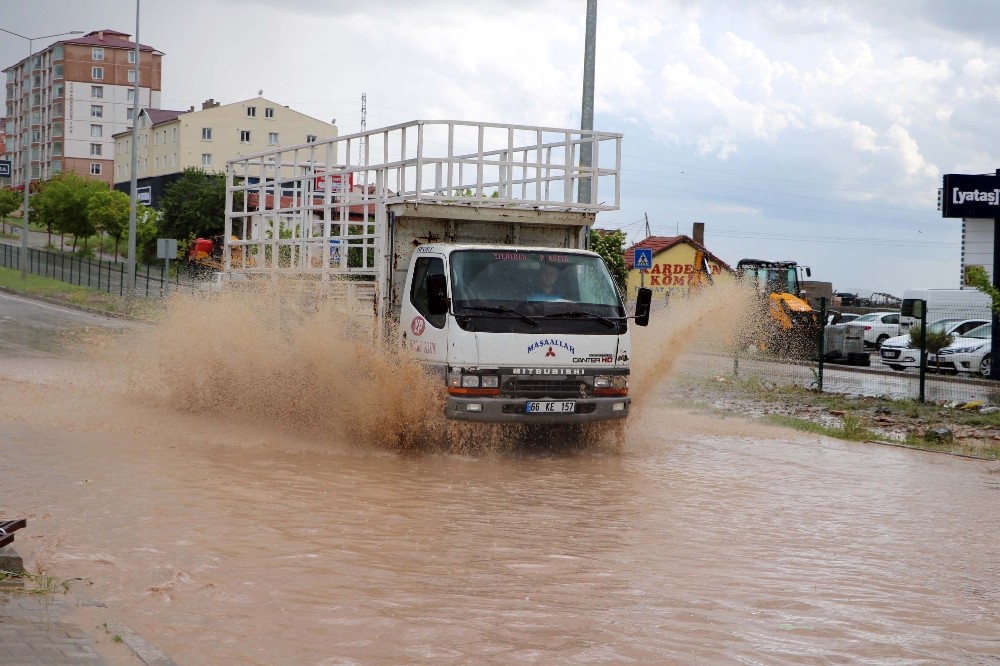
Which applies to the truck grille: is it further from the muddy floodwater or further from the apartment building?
the apartment building

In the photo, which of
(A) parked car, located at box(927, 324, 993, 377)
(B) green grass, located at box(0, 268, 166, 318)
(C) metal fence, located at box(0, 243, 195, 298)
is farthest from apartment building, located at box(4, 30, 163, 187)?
(A) parked car, located at box(927, 324, 993, 377)

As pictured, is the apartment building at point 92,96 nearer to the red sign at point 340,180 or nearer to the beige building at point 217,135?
the beige building at point 217,135

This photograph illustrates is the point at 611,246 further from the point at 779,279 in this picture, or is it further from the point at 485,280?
the point at 485,280

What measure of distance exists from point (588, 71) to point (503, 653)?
1343 centimetres

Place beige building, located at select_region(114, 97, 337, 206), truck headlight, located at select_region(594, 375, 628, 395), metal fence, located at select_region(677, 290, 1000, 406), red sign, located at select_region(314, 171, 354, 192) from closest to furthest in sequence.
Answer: truck headlight, located at select_region(594, 375, 628, 395) → red sign, located at select_region(314, 171, 354, 192) → metal fence, located at select_region(677, 290, 1000, 406) → beige building, located at select_region(114, 97, 337, 206)

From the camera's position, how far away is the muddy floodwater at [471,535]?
567 centimetres

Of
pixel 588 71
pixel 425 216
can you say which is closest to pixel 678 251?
pixel 588 71

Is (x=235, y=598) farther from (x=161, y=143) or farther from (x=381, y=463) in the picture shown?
(x=161, y=143)

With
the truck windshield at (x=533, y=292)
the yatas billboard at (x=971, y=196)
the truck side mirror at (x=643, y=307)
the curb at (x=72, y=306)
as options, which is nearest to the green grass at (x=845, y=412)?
the truck side mirror at (x=643, y=307)

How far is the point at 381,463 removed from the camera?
11203 millimetres

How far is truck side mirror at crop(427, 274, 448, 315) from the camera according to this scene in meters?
11.1

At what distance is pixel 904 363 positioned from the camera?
2678 centimetres

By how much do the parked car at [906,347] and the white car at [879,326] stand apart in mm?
9392

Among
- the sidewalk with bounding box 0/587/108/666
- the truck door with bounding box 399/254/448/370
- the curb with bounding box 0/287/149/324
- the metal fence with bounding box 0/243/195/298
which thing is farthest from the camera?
the metal fence with bounding box 0/243/195/298
